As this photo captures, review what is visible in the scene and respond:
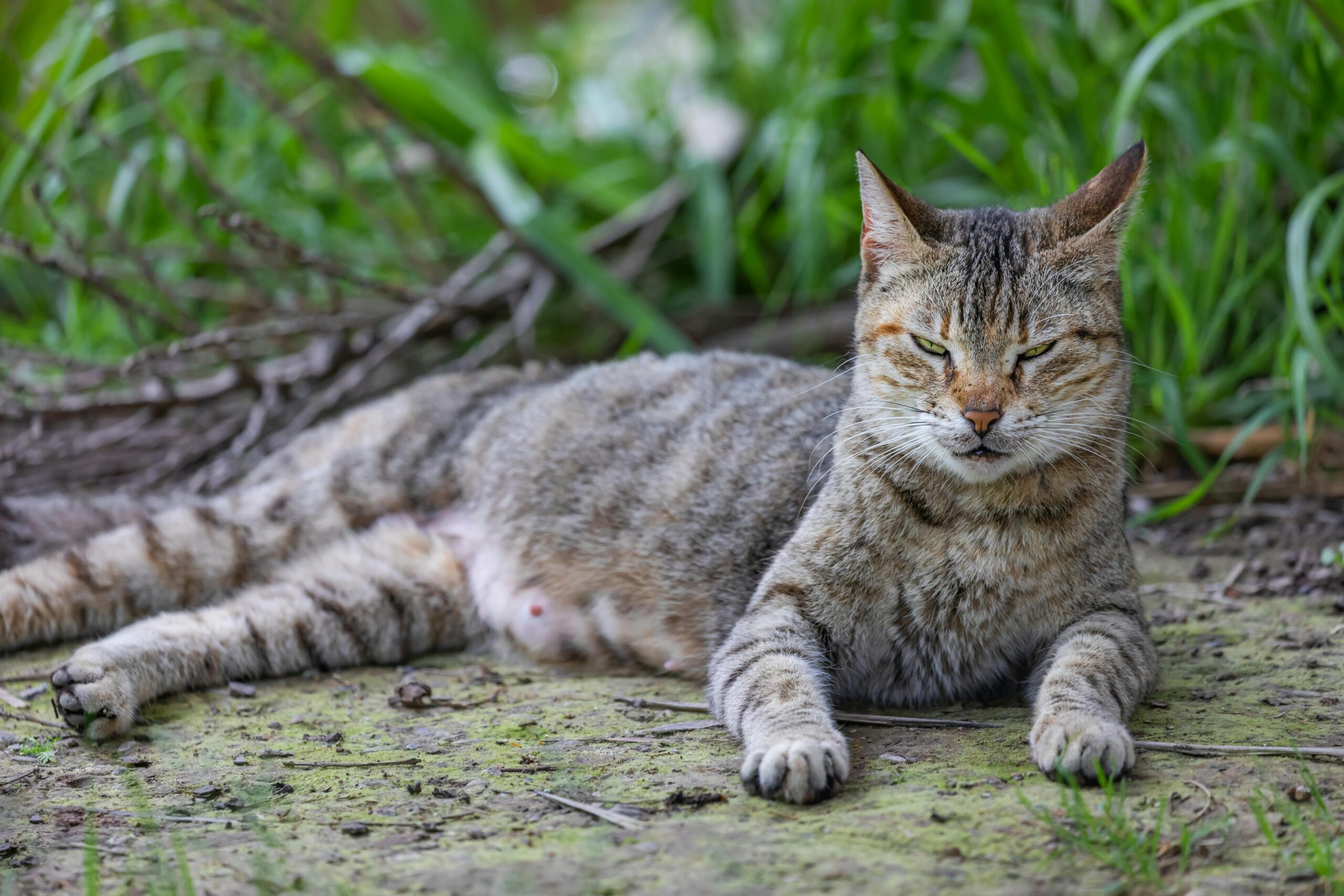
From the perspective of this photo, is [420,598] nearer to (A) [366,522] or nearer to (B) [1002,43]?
(A) [366,522]

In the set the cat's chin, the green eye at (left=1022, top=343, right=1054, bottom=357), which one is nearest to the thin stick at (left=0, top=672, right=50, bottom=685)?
the cat's chin

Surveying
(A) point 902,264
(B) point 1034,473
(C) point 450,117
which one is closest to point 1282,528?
(B) point 1034,473

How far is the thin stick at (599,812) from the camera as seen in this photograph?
74.2 inches

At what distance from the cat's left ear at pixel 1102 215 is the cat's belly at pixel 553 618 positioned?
1.26 meters

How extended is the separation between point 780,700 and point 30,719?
5.31ft

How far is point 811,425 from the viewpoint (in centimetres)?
296

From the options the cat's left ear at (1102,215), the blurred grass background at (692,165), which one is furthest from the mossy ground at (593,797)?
the blurred grass background at (692,165)

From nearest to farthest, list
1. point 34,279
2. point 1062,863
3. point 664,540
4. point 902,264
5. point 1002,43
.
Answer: point 1062,863 → point 902,264 → point 664,540 → point 1002,43 → point 34,279

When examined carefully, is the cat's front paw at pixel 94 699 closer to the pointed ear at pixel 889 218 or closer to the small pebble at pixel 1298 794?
the pointed ear at pixel 889 218

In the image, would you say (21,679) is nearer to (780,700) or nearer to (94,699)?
(94,699)

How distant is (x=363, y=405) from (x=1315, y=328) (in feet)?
9.26

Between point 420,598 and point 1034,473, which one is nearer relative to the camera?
point 1034,473

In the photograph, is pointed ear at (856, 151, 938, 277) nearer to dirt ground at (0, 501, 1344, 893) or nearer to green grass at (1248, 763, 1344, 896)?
dirt ground at (0, 501, 1344, 893)

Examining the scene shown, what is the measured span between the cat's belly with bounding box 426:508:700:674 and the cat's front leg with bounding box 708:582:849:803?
13.4 inches
